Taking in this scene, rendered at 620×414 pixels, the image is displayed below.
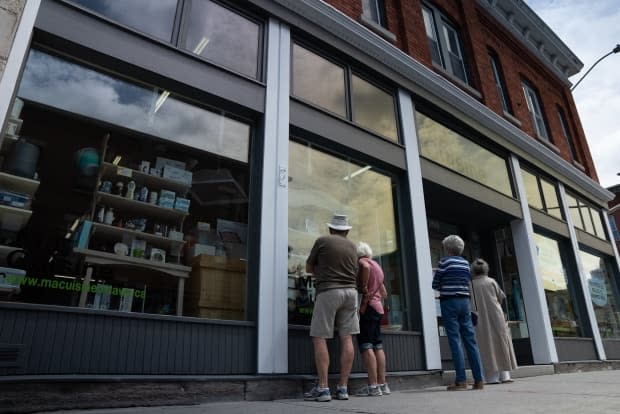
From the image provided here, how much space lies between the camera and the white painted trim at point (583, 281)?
10.2 m

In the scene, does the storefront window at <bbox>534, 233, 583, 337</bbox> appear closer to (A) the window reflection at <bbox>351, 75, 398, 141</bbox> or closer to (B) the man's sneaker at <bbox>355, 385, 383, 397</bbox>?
(A) the window reflection at <bbox>351, 75, 398, 141</bbox>

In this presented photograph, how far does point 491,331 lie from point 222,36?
554 centimetres

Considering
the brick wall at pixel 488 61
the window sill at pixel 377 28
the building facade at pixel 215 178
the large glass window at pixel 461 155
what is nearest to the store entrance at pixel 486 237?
the building facade at pixel 215 178

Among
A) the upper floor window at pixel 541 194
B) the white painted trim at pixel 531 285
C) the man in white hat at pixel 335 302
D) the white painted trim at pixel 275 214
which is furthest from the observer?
the upper floor window at pixel 541 194

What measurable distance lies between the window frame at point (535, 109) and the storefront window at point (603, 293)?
3765mm

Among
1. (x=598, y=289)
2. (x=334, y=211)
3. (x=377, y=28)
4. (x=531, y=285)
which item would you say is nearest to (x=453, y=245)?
(x=334, y=211)

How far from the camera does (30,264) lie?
12.4 feet

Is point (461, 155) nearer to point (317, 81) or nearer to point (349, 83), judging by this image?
point (349, 83)

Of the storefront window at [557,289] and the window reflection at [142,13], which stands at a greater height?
the window reflection at [142,13]

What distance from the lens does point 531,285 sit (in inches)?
352

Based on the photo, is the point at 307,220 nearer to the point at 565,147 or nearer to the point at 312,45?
the point at 312,45

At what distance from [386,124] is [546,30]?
9730mm

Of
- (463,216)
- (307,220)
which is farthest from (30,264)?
(463,216)

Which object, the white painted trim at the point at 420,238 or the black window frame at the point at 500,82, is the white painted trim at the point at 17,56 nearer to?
the white painted trim at the point at 420,238
